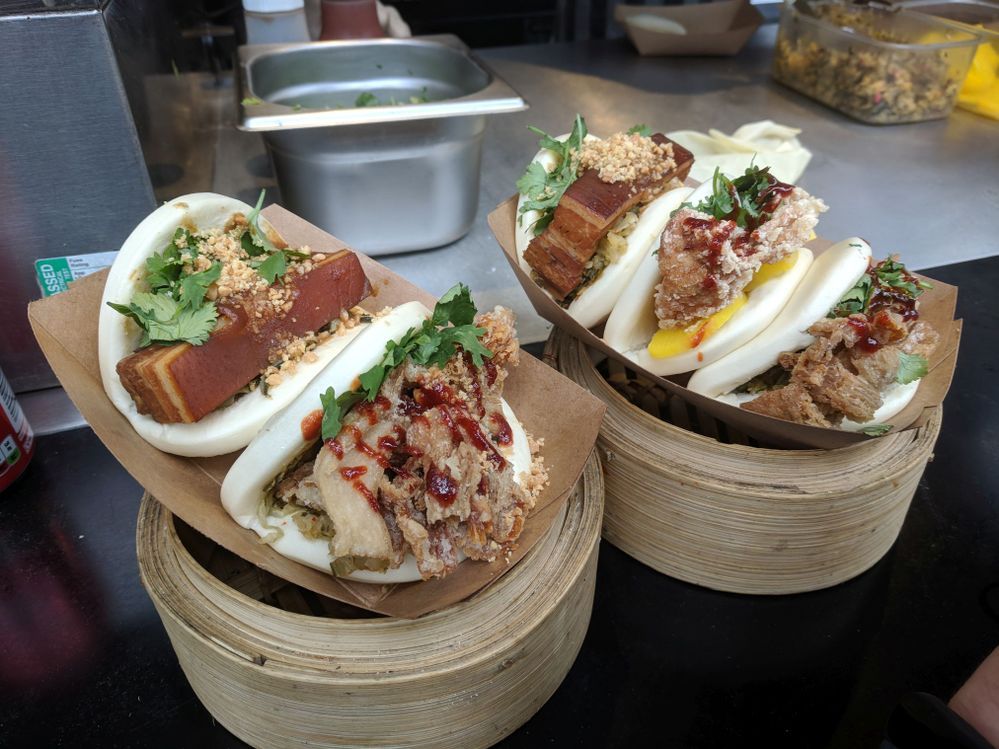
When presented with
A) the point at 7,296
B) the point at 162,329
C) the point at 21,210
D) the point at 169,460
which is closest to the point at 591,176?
the point at 162,329

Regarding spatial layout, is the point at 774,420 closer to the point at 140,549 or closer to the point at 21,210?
the point at 140,549

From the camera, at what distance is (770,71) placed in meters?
4.80

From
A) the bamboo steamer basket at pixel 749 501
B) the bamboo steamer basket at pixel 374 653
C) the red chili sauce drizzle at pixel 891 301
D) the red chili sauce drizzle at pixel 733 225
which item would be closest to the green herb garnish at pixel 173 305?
the bamboo steamer basket at pixel 374 653

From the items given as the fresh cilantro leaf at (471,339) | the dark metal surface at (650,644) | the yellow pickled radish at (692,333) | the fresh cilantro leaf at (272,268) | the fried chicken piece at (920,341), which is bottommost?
the dark metal surface at (650,644)

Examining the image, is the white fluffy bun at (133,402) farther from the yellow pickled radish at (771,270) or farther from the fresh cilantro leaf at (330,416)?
the yellow pickled radish at (771,270)

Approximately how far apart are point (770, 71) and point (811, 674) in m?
4.39

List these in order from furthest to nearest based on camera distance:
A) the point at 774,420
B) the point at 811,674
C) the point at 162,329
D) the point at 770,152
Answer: the point at 770,152
the point at 811,674
the point at 774,420
the point at 162,329

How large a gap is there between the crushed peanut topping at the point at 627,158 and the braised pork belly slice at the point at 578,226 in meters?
0.02

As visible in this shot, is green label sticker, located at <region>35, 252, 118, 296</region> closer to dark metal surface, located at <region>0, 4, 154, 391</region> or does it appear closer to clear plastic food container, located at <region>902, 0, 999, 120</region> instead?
dark metal surface, located at <region>0, 4, 154, 391</region>

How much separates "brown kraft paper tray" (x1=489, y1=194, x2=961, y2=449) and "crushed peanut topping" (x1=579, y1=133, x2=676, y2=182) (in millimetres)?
307

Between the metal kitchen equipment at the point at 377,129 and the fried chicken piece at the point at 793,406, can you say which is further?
the metal kitchen equipment at the point at 377,129

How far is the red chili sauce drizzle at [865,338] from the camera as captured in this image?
137 cm

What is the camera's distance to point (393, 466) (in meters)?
1.23

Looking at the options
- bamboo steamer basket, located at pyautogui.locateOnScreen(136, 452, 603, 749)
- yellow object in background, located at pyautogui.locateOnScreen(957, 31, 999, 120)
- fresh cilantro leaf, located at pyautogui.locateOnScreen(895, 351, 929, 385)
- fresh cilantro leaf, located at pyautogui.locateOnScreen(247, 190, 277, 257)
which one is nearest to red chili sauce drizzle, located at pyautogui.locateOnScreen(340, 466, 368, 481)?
bamboo steamer basket, located at pyautogui.locateOnScreen(136, 452, 603, 749)
